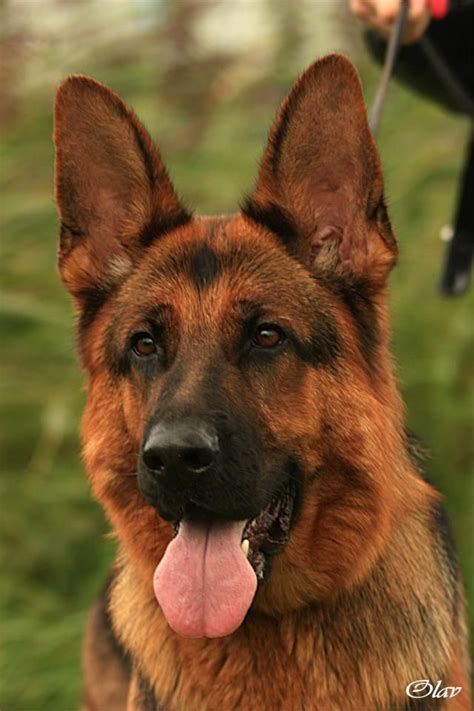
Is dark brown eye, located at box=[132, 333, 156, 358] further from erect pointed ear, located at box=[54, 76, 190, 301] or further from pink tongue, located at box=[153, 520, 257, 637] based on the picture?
pink tongue, located at box=[153, 520, 257, 637]

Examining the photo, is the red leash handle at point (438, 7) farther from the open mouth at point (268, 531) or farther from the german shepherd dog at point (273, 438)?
the open mouth at point (268, 531)

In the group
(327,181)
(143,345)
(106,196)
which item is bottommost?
(143,345)

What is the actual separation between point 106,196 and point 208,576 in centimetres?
113

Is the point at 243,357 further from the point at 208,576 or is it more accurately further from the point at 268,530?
the point at 208,576

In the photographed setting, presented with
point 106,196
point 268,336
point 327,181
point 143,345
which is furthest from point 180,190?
point 268,336

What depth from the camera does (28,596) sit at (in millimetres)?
4449

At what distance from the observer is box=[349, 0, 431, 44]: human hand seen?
116 inches

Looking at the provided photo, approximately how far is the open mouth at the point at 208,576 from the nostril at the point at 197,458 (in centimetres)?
18

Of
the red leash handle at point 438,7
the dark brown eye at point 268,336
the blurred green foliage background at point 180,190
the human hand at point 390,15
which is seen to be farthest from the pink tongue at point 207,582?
the blurred green foliage background at point 180,190

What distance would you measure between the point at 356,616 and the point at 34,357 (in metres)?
3.18

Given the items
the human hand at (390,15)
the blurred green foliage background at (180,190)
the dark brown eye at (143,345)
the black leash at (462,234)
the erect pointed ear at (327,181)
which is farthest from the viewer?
the blurred green foliage background at (180,190)

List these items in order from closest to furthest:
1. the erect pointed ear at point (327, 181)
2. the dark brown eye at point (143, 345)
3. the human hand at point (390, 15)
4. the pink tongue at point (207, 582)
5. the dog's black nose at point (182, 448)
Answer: the dog's black nose at point (182, 448) < the pink tongue at point (207, 582) < the erect pointed ear at point (327, 181) < the dark brown eye at point (143, 345) < the human hand at point (390, 15)

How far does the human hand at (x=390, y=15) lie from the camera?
2949mm

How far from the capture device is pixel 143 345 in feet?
8.04
